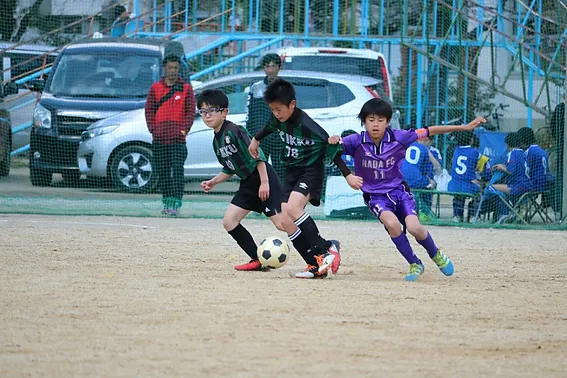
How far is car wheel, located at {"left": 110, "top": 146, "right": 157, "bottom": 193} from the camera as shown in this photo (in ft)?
51.8

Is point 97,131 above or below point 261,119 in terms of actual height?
below

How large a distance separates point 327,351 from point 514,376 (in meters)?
0.98

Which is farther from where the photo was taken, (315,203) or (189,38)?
(189,38)

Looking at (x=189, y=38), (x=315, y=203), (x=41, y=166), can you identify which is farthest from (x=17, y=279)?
(x=189, y=38)

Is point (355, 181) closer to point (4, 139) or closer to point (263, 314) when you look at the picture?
point (263, 314)

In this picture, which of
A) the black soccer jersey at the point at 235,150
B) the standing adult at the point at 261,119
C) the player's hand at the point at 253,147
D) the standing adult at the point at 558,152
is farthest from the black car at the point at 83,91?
the player's hand at the point at 253,147

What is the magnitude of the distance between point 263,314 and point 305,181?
2.10 meters

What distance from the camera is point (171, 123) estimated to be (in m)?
13.8

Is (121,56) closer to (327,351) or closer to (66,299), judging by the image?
(66,299)

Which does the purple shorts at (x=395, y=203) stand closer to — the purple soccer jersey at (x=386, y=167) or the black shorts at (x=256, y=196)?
the purple soccer jersey at (x=386, y=167)

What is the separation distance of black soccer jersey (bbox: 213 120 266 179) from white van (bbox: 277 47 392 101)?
8728mm

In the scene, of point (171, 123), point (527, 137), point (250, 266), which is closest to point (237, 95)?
point (171, 123)

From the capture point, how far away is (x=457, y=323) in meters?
6.43

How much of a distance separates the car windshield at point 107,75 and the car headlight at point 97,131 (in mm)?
978
